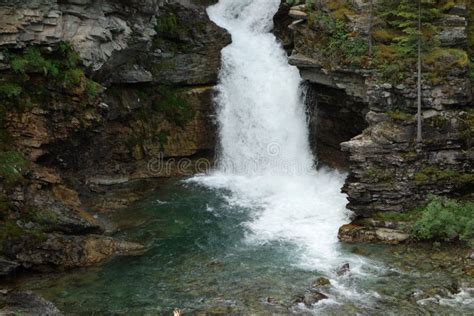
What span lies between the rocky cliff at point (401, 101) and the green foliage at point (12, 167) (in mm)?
12400

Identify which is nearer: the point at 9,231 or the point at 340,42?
the point at 9,231

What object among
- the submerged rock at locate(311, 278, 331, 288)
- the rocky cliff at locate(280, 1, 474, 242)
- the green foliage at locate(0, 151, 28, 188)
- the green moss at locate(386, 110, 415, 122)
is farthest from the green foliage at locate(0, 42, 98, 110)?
the green moss at locate(386, 110, 415, 122)

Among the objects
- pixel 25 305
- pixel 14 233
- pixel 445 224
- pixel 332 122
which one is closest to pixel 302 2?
pixel 332 122

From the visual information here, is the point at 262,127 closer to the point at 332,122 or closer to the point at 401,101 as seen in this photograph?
the point at 332,122

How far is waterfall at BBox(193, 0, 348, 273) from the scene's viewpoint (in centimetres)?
2625

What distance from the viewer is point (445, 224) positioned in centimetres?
1983

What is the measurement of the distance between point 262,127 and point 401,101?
888cm

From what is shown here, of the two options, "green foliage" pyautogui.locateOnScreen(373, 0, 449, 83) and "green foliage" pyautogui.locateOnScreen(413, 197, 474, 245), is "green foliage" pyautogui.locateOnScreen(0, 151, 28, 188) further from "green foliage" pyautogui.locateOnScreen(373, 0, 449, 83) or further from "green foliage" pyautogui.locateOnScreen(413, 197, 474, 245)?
"green foliage" pyautogui.locateOnScreen(413, 197, 474, 245)

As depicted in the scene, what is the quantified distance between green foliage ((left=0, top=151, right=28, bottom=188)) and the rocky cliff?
12400mm

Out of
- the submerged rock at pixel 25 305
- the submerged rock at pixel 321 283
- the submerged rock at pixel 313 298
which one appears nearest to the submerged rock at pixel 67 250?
the submerged rock at pixel 25 305

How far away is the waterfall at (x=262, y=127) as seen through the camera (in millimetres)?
26250

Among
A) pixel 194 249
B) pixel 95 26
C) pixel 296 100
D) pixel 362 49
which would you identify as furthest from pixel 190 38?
pixel 194 249

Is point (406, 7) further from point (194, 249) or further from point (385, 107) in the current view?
point (194, 249)

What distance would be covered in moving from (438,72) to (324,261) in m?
8.99
